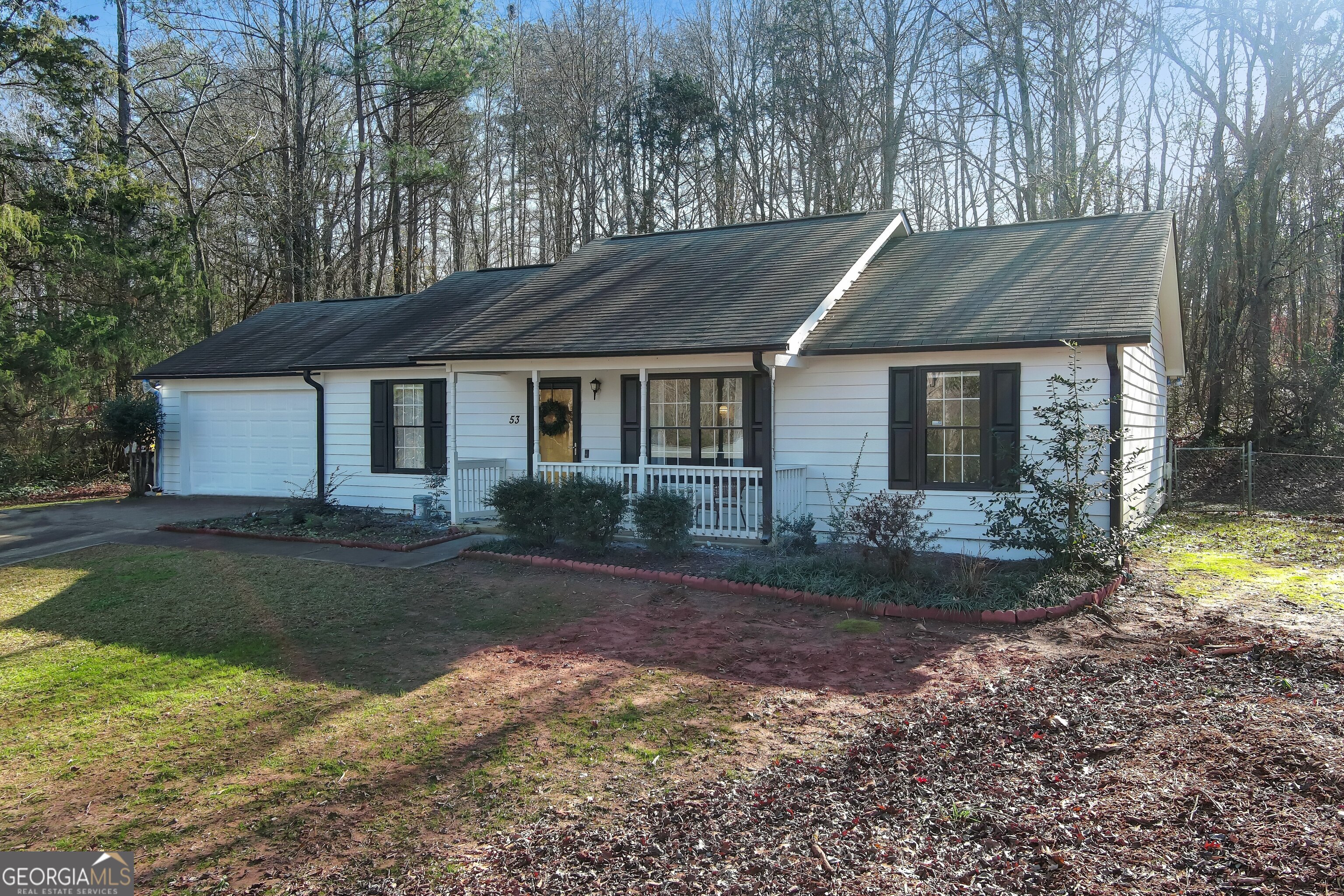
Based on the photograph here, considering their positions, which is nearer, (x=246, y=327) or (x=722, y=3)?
(x=246, y=327)

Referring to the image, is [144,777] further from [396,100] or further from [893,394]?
[396,100]

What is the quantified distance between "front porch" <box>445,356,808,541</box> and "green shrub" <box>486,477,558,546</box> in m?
0.96

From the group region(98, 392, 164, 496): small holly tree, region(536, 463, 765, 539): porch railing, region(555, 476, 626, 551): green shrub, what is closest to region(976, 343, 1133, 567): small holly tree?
region(536, 463, 765, 539): porch railing

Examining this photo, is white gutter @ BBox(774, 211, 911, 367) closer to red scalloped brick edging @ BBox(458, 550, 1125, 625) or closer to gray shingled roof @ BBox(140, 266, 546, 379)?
red scalloped brick edging @ BBox(458, 550, 1125, 625)

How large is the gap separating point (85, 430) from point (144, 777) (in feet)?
57.5

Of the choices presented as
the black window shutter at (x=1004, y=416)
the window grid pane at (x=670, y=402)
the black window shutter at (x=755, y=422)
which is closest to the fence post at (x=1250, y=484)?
the black window shutter at (x=1004, y=416)

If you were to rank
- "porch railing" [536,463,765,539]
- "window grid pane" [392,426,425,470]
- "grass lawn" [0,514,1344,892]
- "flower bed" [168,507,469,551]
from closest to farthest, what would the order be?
1. "grass lawn" [0,514,1344,892]
2. "porch railing" [536,463,765,539]
3. "flower bed" [168,507,469,551]
4. "window grid pane" [392,426,425,470]

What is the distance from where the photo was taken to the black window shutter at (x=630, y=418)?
12180mm

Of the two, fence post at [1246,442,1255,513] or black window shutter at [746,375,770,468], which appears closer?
black window shutter at [746,375,770,468]

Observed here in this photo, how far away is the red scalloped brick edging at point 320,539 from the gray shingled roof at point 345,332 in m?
3.17

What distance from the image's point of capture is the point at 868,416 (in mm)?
10539

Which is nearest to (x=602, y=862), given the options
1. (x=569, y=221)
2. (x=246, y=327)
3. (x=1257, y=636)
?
(x=1257, y=636)

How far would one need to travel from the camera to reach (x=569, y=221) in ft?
89.7

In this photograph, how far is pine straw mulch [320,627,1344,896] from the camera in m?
3.31
